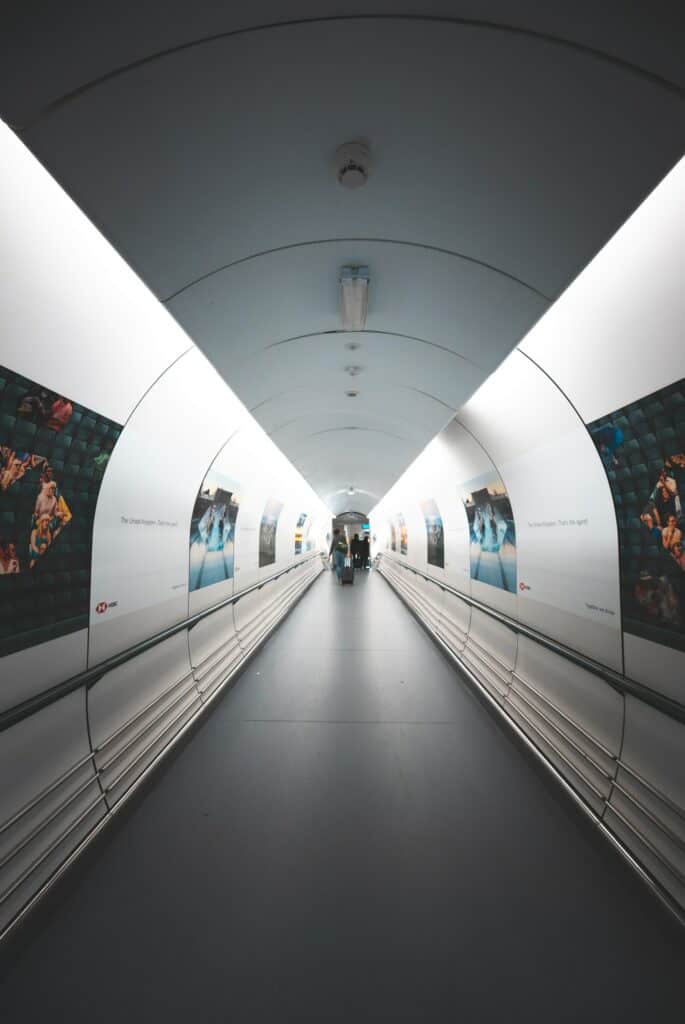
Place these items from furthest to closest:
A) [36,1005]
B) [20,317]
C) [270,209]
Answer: [20,317] < [270,209] < [36,1005]

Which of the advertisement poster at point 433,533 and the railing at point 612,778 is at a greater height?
the advertisement poster at point 433,533

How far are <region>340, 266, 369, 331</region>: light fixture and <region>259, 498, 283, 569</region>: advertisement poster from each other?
5974 millimetres

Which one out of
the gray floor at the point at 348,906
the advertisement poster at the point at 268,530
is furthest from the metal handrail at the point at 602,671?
the advertisement poster at the point at 268,530

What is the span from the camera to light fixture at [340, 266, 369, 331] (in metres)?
2.40

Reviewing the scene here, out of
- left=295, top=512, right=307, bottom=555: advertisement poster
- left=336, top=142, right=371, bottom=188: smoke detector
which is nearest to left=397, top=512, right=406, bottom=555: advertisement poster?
left=295, top=512, right=307, bottom=555: advertisement poster

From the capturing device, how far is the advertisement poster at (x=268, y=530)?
8.53 m

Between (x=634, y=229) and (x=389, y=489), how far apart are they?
10.9 meters

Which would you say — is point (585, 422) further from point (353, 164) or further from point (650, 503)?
point (353, 164)

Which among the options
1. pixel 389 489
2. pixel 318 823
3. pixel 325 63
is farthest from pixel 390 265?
pixel 389 489

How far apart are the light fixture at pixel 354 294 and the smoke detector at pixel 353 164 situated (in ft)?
2.11

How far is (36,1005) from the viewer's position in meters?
1.76

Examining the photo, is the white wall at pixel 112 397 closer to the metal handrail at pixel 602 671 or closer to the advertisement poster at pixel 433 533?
the metal handrail at pixel 602 671

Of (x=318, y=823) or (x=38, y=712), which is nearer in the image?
(x=38, y=712)

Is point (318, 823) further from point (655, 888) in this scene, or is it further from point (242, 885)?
point (655, 888)
